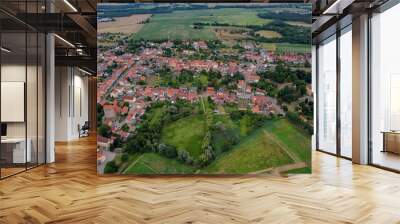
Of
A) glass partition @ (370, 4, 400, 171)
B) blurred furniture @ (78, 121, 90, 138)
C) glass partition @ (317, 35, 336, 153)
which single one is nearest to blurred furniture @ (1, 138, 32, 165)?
glass partition @ (370, 4, 400, 171)

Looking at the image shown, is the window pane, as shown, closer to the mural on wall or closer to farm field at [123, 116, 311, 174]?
the mural on wall

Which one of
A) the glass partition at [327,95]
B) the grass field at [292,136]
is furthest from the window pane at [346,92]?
the grass field at [292,136]

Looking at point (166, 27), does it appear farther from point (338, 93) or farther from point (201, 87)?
point (338, 93)

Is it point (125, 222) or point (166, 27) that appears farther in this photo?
point (166, 27)

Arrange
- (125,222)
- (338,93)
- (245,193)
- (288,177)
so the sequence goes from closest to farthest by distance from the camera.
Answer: (125,222) → (245,193) → (288,177) → (338,93)

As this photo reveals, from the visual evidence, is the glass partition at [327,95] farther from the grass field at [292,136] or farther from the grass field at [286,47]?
the grass field at [292,136]

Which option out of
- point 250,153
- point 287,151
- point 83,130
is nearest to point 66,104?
point 83,130

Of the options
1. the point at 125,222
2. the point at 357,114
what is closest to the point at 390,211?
the point at 125,222
